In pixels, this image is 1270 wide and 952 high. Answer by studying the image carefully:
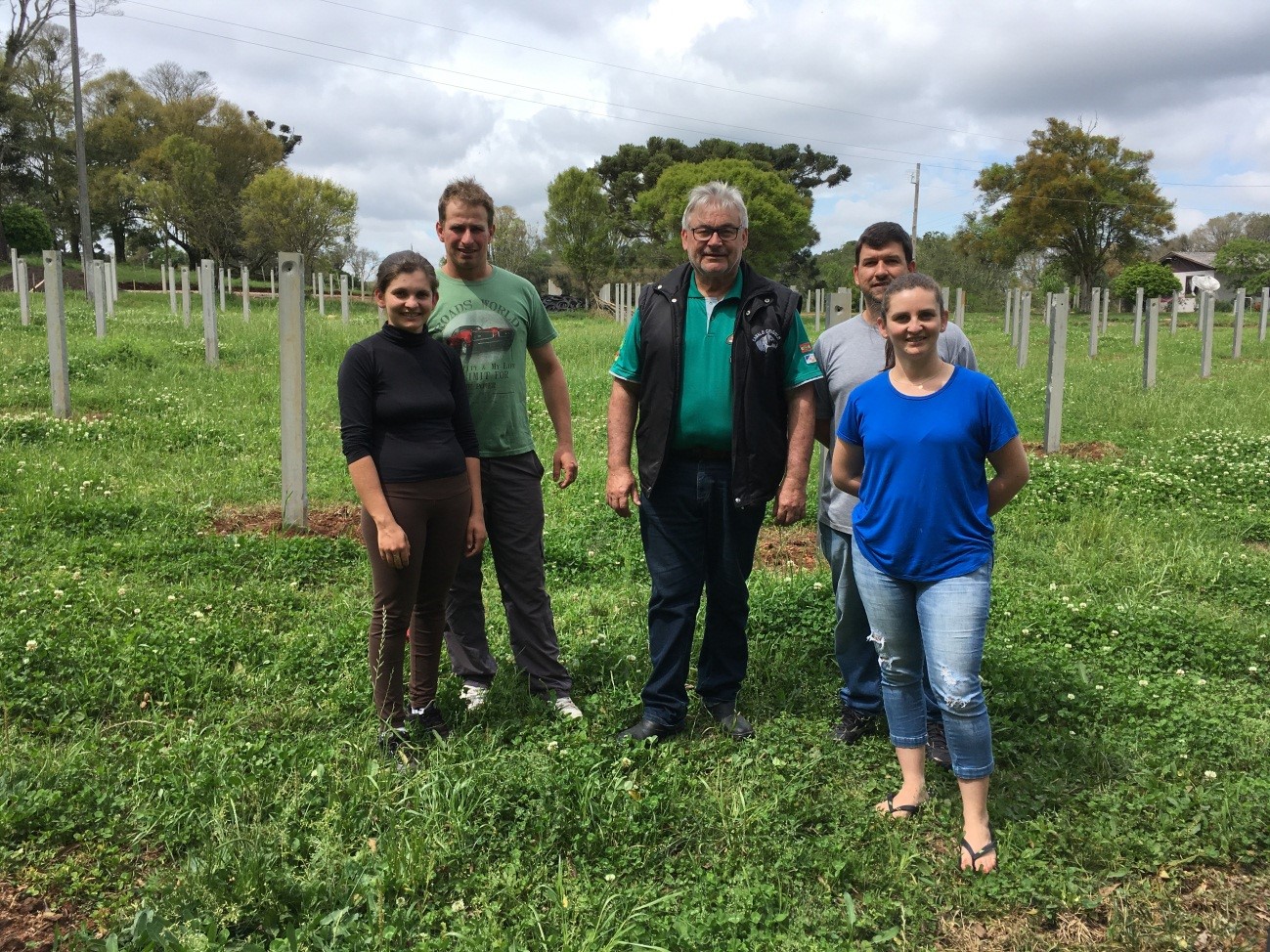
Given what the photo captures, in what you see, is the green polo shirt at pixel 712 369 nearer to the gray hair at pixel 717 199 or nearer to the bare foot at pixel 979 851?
the gray hair at pixel 717 199

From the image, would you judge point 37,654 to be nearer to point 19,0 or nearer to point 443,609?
point 443,609

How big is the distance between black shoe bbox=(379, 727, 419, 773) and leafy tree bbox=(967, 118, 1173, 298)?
43.5 m

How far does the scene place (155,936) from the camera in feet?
8.04

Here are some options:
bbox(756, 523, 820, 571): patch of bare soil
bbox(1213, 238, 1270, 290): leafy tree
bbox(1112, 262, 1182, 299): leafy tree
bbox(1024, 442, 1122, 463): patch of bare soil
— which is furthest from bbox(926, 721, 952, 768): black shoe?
bbox(1213, 238, 1270, 290): leafy tree

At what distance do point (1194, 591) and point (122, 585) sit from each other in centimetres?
577

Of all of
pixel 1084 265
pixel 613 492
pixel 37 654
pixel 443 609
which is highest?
pixel 1084 265

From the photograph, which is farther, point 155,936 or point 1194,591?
point 1194,591

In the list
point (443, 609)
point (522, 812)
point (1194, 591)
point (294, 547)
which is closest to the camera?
point (522, 812)

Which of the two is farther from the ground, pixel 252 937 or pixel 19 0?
pixel 19 0

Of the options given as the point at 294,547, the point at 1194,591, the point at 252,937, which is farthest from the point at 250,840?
the point at 1194,591

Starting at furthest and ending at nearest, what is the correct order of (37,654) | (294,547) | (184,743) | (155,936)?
(294,547) < (37,654) < (184,743) < (155,936)

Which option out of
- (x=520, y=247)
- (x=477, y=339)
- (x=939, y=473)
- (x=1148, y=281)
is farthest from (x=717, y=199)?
(x=520, y=247)

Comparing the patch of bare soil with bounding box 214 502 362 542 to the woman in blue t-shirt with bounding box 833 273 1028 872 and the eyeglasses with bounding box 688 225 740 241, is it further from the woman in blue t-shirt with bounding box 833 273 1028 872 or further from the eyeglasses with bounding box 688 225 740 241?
the woman in blue t-shirt with bounding box 833 273 1028 872

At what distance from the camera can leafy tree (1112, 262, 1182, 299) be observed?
3984 centimetres
